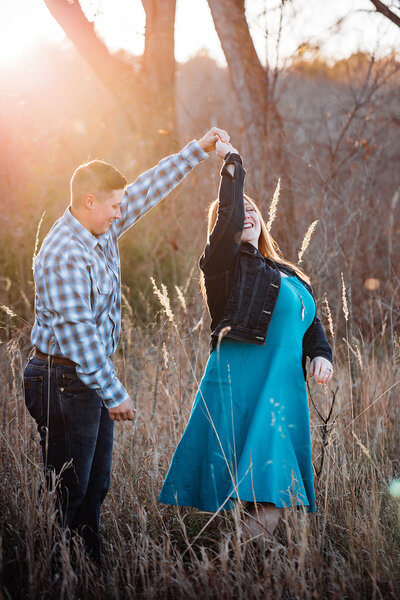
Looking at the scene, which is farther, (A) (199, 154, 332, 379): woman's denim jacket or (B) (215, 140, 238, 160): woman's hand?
(B) (215, 140, 238, 160): woman's hand

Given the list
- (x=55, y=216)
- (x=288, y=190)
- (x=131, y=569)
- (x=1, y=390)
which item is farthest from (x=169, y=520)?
(x=55, y=216)

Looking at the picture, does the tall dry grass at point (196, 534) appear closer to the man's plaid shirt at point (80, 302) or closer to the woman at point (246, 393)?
the woman at point (246, 393)

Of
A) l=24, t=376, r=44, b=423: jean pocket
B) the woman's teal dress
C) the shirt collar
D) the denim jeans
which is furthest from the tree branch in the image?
l=24, t=376, r=44, b=423: jean pocket

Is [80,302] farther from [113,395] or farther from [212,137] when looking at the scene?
[212,137]

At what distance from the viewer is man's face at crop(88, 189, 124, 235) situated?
2.54m

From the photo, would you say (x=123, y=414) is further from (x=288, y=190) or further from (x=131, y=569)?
(x=288, y=190)

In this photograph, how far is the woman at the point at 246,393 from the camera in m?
2.61

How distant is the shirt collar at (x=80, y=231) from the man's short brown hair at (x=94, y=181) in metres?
0.07

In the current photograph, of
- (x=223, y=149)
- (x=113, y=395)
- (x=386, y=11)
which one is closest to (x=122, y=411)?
(x=113, y=395)

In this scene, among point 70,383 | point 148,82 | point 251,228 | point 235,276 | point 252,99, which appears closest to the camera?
point 70,383

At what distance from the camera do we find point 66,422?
2.47 meters

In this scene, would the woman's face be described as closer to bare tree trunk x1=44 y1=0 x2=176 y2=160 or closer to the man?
the man

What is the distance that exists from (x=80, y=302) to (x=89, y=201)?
1.53 ft

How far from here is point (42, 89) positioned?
9320 mm
